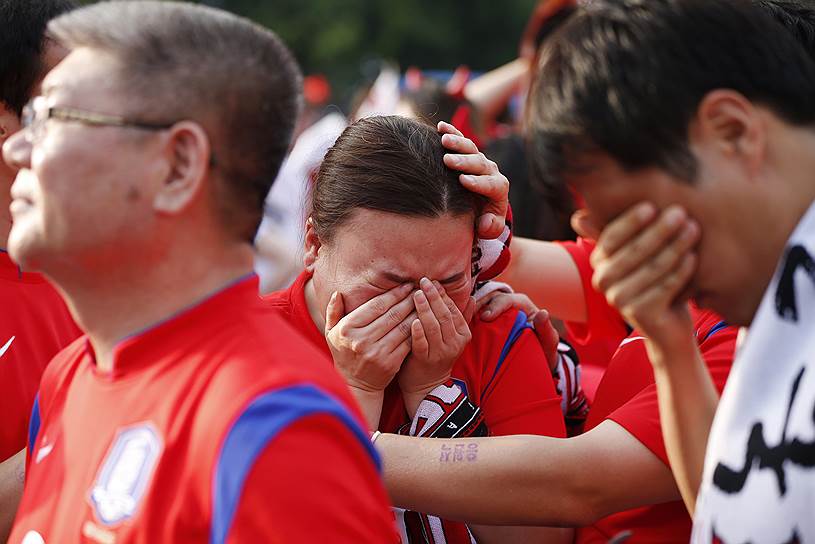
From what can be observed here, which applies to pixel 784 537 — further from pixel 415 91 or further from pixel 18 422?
pixel 415 91

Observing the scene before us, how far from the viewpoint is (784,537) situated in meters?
1.72

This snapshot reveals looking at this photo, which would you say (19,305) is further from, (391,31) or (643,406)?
(391,31)

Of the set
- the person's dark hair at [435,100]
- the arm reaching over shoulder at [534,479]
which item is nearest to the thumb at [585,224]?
the arm reaching over shoulder at [534,479]

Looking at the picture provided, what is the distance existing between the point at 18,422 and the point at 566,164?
1505 mm

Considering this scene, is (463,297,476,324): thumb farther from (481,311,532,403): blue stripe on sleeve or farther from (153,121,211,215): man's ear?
(153,121,211,215): man's ear

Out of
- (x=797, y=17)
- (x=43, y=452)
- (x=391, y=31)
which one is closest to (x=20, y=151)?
(x=43, y=452)

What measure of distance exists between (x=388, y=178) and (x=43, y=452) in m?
1.08

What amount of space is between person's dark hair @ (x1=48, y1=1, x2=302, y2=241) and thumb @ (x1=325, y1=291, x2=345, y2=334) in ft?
2.23

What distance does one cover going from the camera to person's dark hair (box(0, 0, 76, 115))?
9.08 feet

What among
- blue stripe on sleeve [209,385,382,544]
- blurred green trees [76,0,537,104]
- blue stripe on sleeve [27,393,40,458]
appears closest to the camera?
blue stripe on sleeve [209,385,382,544]

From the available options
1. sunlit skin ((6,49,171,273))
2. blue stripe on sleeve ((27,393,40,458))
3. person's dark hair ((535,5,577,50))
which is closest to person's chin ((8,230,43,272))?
sunlit skin ((6,49,171,273))

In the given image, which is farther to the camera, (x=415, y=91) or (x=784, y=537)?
(x=415, y=91)

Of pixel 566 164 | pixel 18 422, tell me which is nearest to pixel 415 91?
pixel 18 422

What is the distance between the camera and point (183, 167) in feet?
6.02
